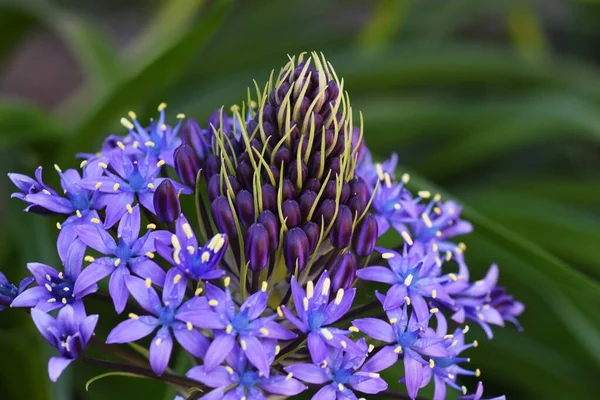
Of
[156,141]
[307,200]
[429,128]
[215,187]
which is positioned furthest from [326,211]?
[429,128]

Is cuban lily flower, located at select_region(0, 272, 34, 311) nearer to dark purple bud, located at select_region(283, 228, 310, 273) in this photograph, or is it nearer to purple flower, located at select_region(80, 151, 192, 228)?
purple flower, located at select_region(80, 151, 192, 228)

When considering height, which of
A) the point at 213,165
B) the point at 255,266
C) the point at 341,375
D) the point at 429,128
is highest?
the point at 429,128

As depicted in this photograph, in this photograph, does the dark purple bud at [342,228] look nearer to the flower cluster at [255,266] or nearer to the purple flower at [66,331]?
the flower cluster at [255,266]

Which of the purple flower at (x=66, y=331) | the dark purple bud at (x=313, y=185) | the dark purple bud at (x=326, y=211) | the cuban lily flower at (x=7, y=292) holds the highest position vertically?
the dark purple bud at (x=313, y=185)

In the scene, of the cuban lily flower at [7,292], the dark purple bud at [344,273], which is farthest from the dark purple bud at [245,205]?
the cuban lily flower at [7,292]

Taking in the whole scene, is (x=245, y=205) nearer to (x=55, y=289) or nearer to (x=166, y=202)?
(x=166, y=202)

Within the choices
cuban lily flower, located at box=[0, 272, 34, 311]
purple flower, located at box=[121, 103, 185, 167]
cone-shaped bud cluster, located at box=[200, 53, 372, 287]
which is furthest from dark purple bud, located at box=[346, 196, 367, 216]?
cuban lily flower, located at box=[0, 272, 34, 311]

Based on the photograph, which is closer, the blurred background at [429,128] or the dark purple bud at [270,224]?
the dark purple bud at [270,224]

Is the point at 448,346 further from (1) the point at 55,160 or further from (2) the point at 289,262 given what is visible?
(1) the point at 55,160

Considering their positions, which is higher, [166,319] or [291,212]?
[291,212]
